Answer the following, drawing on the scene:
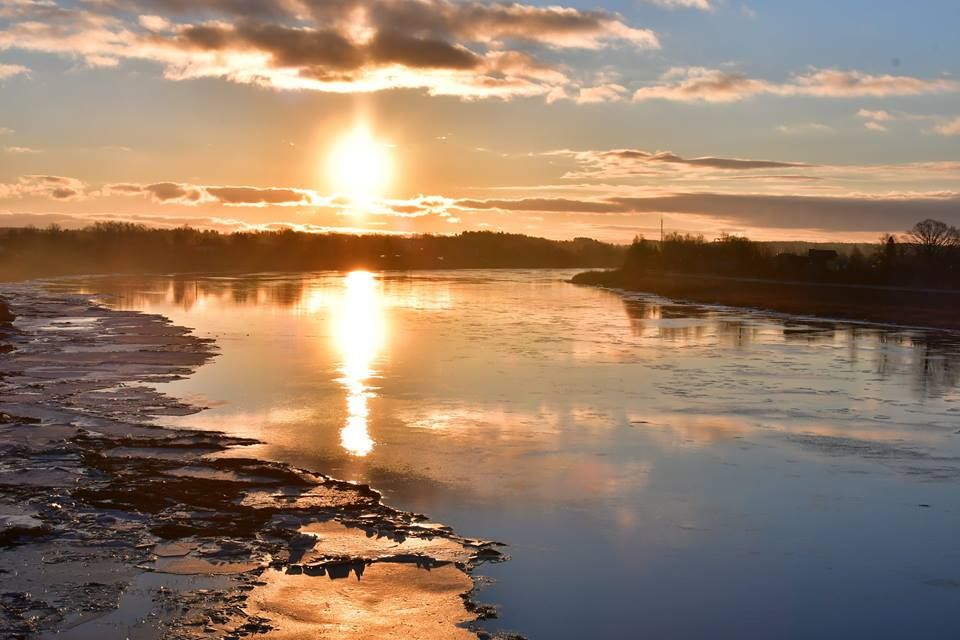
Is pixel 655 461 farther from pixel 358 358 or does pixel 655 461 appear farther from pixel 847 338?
pixel 847 338

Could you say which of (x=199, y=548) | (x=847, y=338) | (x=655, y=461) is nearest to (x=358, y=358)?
(x=655, y=461)

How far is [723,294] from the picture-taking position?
2844 inches

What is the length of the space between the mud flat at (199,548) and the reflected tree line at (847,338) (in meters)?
16.1

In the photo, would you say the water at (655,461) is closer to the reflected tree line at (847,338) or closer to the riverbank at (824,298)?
the reflected tree line at (847,338)

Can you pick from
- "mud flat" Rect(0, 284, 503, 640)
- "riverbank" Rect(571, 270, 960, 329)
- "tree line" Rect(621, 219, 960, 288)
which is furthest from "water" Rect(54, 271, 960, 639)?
"tree line" Rect(621, 219, 960, 288)

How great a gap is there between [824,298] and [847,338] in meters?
29.1

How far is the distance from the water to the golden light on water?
0.40ft

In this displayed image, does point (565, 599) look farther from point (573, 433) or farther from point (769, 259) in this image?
point (769, 259)

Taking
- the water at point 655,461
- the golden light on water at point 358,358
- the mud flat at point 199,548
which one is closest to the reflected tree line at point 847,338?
the water at point 655,461

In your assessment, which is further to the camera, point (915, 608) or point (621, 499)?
point (621, 499)

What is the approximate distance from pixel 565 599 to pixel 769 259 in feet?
317

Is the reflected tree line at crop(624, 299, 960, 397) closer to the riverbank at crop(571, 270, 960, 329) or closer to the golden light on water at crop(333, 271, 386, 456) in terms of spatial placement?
the riverbank at crop(571, 270, 960, 329)

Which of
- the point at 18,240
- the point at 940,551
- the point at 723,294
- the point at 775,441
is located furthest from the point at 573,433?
the point at 18,240

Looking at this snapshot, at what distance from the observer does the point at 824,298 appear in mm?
64250
